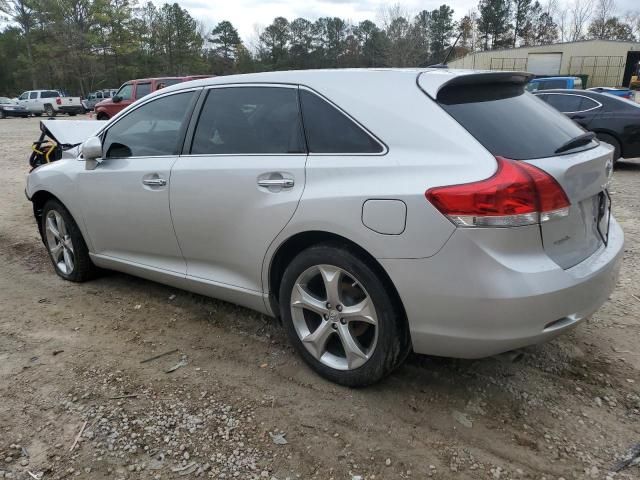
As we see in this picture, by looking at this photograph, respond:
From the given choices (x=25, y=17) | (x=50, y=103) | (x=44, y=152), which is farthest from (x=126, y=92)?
(x=25, y=17)

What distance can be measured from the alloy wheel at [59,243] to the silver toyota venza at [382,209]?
1.19 metres

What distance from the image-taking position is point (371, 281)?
2.46m

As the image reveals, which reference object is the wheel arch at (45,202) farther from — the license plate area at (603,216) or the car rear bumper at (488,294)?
the license plate area at (603,216)

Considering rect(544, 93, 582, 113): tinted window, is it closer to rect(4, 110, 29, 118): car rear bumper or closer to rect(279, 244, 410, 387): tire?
rect(279, 244, 410, 387): tire

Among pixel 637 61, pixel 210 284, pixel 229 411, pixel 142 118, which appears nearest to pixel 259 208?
pixel 210 284

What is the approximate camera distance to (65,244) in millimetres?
4457

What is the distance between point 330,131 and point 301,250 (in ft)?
2.15

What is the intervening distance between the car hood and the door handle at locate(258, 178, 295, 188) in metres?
3.10

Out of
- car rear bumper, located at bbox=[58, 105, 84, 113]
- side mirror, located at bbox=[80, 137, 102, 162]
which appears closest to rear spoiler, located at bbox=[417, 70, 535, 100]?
side mirror, located at bbox=[80, 137, 102, 162]

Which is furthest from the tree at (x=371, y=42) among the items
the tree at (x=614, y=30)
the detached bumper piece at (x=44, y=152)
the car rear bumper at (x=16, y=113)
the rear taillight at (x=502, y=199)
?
the rear taillight at (x=502, y=199)

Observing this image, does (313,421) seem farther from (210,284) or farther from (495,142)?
(495,142)

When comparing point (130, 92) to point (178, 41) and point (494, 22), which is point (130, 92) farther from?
point (494, 22)

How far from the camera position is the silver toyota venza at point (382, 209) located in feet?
7.30

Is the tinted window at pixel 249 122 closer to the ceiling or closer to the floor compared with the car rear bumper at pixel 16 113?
closer to the ceiling
